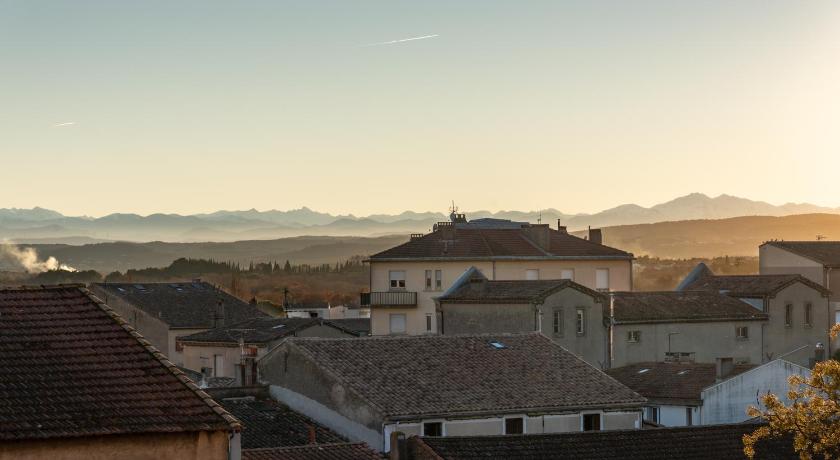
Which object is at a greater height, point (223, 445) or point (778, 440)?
point (223, 445)

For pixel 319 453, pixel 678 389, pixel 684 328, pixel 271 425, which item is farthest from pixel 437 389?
pixel 684 328

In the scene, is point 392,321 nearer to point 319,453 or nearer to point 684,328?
point 684,328

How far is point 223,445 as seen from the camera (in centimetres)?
2044

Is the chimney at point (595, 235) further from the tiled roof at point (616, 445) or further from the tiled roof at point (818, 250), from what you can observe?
the tiled roof at point (616, 445)

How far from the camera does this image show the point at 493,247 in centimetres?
7744

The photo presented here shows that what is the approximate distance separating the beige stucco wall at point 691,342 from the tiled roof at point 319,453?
28334 millimetres

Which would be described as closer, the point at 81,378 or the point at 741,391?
the point at 81,378

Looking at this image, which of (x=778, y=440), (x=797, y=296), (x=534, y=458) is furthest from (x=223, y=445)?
(x=797, y=296)

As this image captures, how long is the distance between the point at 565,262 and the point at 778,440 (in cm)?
4303

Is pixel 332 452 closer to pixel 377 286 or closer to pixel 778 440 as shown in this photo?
pixel 778 440

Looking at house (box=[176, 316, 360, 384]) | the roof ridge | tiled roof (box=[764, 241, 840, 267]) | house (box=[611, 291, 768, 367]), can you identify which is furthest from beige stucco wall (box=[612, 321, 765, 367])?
the roof ridge

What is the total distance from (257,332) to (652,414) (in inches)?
1015

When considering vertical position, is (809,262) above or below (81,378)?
above

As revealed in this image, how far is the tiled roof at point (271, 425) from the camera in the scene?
34.1 m
